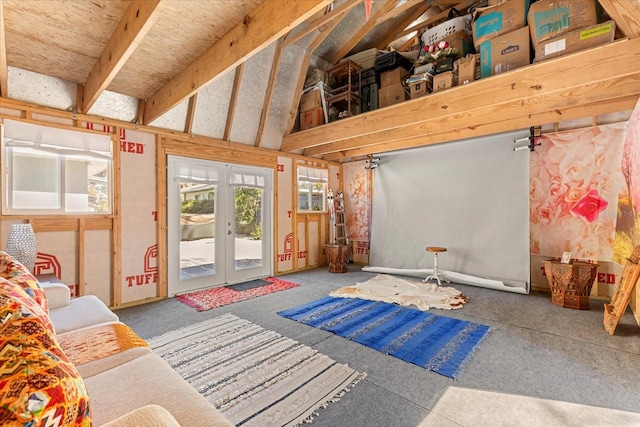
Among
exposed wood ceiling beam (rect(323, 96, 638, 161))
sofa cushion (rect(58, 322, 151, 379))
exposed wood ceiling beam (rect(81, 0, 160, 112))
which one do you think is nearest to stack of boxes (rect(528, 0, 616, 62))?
exposed wood ceiling beam (rect(323, 96, 638, 161))

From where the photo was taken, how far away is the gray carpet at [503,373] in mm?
1646

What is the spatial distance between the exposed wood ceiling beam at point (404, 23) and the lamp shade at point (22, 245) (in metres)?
6.14

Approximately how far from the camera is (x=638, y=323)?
2.76 m

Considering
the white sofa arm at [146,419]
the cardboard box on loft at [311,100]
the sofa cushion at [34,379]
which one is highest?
the cardboard box on loft at [311,100]

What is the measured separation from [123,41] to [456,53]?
390 centimetres

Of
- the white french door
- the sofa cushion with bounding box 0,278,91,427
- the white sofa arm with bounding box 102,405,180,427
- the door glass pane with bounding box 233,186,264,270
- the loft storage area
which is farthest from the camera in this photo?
the door glass pane with bounding box 233,186,264,270

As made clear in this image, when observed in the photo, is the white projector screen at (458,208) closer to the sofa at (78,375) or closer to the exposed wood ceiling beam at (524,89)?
the exposed wood ceiling beam at (524,89)

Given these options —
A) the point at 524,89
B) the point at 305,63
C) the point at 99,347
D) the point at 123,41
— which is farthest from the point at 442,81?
the point at 99,347

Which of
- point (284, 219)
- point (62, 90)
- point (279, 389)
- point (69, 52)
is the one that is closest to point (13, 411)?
point (279, 389)

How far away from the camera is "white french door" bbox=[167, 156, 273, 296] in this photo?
4.10 metres

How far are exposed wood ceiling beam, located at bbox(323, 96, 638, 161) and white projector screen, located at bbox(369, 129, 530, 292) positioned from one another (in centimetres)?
13

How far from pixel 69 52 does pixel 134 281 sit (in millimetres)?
2640

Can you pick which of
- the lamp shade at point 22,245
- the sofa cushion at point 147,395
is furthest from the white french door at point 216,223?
the sofa cushion at point 147,395

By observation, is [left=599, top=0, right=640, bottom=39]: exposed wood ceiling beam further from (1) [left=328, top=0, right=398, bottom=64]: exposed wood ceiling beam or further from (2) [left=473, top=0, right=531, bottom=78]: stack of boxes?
(1) [left=328, top=0, right=398, bottom=64]: exposed wood ceiling beam
